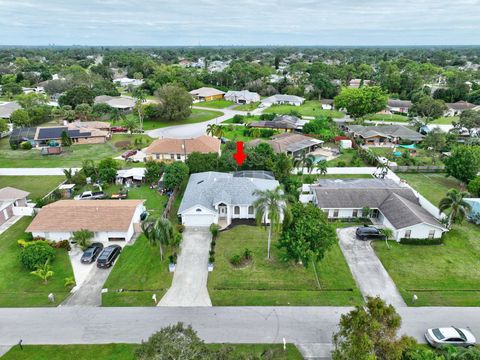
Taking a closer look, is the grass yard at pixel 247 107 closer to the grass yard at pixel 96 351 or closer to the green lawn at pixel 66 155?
the green lawn at pixel 66 155

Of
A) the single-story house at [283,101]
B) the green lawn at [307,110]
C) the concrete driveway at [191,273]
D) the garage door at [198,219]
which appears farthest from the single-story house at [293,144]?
the single-story house at [283,101]

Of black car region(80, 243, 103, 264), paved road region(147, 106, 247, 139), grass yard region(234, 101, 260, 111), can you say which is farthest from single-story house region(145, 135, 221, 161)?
grass yard region(234, 101, 260, 111)

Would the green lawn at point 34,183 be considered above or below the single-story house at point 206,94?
below

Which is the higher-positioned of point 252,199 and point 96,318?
point 252,199

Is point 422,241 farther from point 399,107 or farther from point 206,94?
point 206,94

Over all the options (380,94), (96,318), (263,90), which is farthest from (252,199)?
(263,90)

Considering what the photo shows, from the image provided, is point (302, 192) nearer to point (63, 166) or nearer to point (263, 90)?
point (63, 166)
